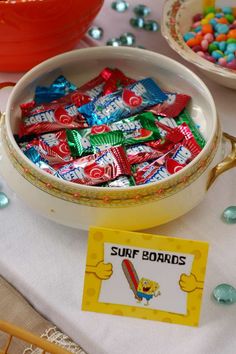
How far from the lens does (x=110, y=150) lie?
784 millimetres

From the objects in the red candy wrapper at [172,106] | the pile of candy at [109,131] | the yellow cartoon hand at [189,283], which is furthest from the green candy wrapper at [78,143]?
the yellow cartoon hand at [189,283]

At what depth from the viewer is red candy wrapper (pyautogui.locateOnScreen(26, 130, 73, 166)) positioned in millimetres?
788

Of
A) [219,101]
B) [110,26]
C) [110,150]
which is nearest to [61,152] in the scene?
[110,150]

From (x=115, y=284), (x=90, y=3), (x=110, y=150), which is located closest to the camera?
(x=115, y=284)

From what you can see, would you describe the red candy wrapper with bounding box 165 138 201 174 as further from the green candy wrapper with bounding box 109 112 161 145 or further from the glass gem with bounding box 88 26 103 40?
the glass gem with bounding box 88 26 103 40

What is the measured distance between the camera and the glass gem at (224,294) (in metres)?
0.71

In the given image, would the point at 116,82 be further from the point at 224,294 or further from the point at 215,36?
the point at 224,294

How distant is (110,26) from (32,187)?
0.49 m

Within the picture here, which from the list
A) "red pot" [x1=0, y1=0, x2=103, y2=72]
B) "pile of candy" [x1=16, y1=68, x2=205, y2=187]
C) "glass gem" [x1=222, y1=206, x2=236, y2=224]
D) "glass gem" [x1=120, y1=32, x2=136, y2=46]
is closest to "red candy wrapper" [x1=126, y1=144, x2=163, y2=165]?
"pile of candy" [x1=16, y1=68, x2=205, y2=187]

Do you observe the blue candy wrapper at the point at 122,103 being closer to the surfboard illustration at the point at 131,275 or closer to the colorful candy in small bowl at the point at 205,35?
the colorful candy in small bowl at the point at 205,35

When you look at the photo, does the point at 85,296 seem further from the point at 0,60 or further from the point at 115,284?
the point at 0,60

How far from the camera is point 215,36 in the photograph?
104cm

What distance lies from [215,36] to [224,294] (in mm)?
492

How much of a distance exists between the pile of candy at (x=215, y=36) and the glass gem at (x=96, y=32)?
0.52 ft
